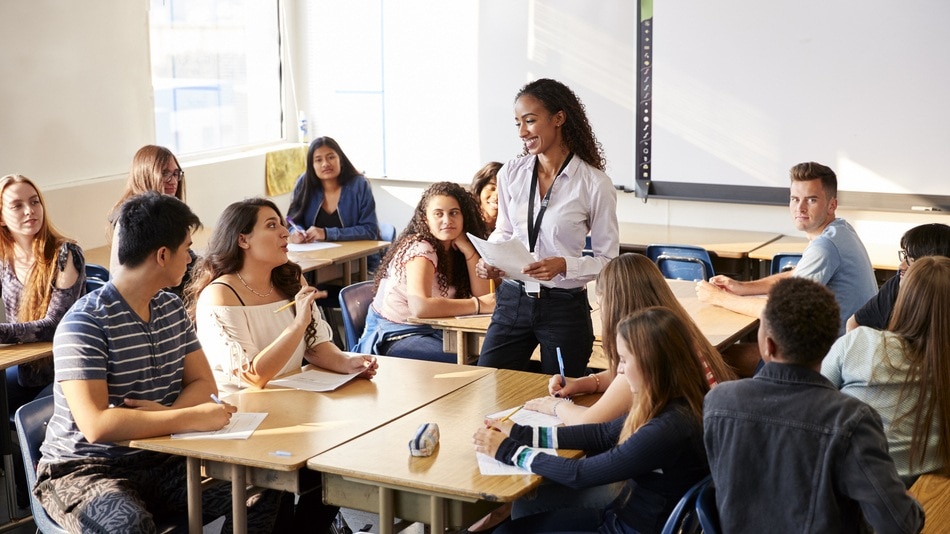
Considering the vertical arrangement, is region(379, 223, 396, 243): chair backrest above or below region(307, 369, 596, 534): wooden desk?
above

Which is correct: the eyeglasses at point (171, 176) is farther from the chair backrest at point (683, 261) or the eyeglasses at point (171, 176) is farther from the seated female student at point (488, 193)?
the chair backrest at point (683, 261)

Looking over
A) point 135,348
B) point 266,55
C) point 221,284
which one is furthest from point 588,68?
point 135,348

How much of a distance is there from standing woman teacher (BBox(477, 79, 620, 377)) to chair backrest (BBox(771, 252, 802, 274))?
2.14 m

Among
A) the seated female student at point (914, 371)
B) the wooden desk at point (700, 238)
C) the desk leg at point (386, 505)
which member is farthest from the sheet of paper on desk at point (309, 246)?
the seated female student at point (914, 371)

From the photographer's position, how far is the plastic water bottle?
8.24m

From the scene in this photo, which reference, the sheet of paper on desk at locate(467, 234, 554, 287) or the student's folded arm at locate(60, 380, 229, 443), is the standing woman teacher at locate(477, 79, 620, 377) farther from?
the student's folded arm at locate(60, 380, 229, 443)

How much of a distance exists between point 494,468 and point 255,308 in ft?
3.94

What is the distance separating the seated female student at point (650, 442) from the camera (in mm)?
2535

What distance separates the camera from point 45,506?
286cm

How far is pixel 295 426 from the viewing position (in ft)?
Answer: 9.87

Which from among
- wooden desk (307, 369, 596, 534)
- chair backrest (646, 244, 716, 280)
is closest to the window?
chair backrest (646, 244, 716, 280)

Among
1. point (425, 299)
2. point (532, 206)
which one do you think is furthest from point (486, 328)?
point (532, 206)

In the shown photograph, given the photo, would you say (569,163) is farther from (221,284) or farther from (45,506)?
(45,506)

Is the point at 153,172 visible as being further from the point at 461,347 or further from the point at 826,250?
the point at 826,250
